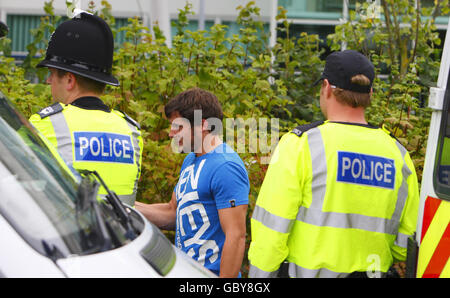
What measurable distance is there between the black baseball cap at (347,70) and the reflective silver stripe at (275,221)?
710 millimetres

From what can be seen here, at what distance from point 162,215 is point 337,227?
130 cm

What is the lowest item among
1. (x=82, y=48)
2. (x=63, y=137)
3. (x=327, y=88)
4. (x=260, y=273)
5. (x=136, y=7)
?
(x=260, y=273)

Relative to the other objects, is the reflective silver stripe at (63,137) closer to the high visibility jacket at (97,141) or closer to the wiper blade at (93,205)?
the high visibility jacket at (97,141)

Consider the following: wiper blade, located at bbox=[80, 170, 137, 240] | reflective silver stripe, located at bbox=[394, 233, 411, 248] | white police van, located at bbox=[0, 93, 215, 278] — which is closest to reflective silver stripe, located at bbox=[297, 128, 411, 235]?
reflective silver stripe, located at bbox=[394, 233, 411, 248]

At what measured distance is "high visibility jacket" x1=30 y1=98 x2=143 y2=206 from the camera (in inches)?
116

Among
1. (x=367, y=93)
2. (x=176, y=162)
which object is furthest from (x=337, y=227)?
(x=176, y=162)

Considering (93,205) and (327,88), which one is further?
(327,88)

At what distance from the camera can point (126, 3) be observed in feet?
45.2

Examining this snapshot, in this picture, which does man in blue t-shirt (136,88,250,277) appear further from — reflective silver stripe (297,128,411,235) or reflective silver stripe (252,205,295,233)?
reflective silver stripe (297,128,411,235)

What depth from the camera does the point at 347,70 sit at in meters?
2.91

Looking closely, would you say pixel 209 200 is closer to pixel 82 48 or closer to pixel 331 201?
pixel 331 201

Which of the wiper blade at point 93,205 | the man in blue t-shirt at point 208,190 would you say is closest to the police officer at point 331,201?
the man in blue t-shirt at point 208,190

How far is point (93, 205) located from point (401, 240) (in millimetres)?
1726

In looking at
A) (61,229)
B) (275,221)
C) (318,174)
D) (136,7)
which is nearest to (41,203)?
(61,229)
